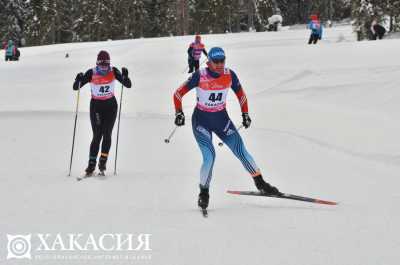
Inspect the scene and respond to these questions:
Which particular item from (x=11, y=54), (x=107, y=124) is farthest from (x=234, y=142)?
(x=11, y=54)

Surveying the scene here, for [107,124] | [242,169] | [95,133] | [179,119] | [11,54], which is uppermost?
[11,54]

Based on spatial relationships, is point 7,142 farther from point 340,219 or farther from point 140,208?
point 340,219

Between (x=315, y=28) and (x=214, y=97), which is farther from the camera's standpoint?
(x=315, y=28)

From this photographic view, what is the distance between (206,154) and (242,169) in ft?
9.95

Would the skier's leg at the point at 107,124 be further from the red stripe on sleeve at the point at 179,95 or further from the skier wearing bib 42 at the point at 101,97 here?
the red stripe on sleeve at the point at 179,95

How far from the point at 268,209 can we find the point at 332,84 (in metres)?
11.3

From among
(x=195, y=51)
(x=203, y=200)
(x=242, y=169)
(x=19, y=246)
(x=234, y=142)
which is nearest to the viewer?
(x=19, y=246)

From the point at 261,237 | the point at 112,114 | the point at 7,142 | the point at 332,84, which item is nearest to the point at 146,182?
the point at 112,114

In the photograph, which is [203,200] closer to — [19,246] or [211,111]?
[211,111]

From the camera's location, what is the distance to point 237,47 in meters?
29.8

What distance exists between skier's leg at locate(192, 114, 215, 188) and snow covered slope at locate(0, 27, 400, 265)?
429 mm

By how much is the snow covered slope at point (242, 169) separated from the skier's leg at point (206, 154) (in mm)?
429

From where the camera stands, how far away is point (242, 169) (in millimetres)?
10008

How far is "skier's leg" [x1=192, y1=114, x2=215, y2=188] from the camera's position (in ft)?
23.1
